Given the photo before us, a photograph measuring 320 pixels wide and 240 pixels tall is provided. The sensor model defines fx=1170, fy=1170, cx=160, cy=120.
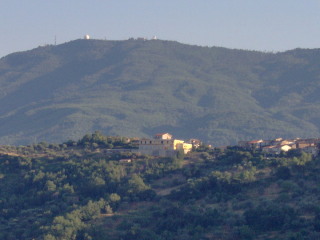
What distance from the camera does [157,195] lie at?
8325 cm

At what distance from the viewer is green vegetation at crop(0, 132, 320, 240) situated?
71938 millimetres

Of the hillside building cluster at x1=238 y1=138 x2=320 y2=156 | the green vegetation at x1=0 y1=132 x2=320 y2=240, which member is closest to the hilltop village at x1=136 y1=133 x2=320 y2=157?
the hillside building cluster at x1=238 y1=138 x2=320 y2=156

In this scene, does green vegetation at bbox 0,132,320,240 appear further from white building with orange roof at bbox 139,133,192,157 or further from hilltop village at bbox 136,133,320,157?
hilltop village at bbox 136,133,320,157

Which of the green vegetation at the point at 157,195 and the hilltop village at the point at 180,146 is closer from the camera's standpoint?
the green vegetation at the point at 157,195

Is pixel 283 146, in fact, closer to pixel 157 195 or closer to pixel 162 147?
pixel 162 147

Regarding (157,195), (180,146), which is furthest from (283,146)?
(157,195)

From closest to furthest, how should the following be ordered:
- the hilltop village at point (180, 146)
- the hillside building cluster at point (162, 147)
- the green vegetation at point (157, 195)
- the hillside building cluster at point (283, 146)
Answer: the green vegetation at point (157, 195) → the hillside building cluster at point (283, 146) → the hilltop village at point (180, 146) → the hillside building cluster at point (162, 147)

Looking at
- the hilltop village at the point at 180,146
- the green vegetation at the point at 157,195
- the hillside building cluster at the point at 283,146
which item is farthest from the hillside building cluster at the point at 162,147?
the hillside building cluster at the point at 283,146

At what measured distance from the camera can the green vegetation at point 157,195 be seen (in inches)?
2832

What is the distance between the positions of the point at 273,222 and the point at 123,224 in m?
10.3

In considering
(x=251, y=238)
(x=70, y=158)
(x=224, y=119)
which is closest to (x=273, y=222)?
(x=251, y=238)

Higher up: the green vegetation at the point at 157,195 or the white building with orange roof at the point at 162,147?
the white building with orange roof at the point at 162,147

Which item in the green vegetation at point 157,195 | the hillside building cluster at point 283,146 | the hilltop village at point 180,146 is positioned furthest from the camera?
the hilltop village at point 180,146

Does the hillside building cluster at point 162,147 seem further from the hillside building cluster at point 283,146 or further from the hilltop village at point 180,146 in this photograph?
the hillside building cluster at point 283,146
